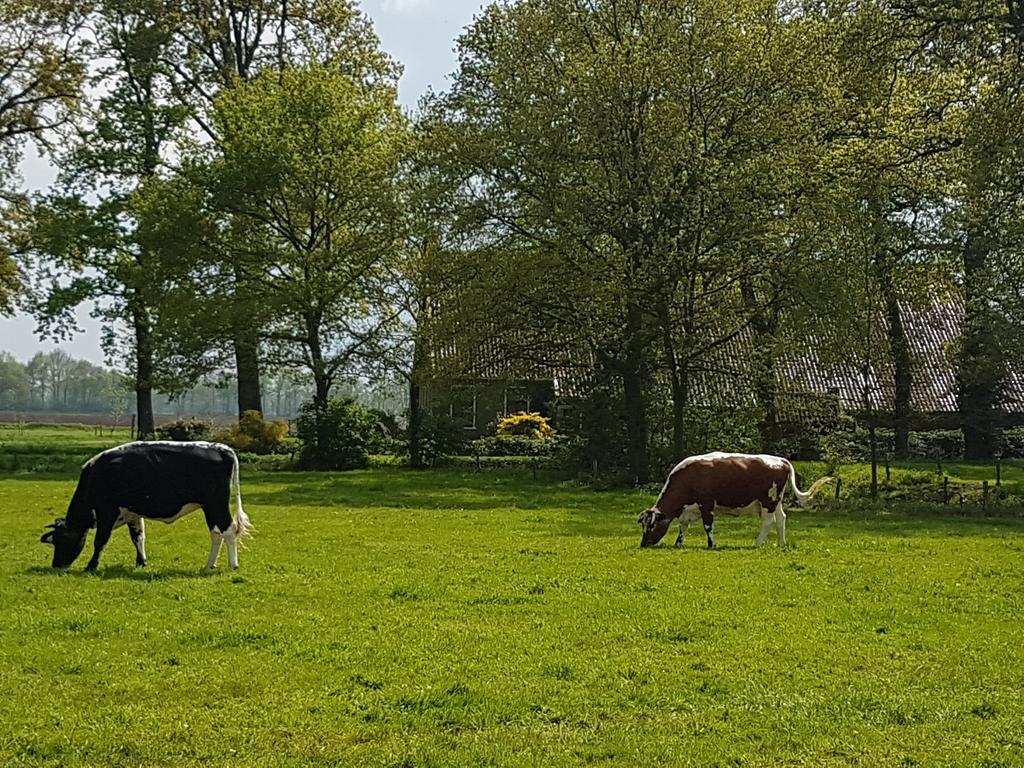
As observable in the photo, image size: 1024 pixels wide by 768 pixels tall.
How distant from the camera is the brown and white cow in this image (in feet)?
52.3

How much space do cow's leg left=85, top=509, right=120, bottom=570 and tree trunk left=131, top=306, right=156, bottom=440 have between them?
24366 millimetres

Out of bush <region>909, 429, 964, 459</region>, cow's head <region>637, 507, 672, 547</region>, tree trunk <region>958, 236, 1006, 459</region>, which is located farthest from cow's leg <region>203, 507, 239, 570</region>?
bush <region>909, 429, 964, 459</region>

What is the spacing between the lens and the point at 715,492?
52.3 feet

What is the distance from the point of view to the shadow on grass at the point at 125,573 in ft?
42.0

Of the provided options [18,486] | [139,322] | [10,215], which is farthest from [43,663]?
[10,215]

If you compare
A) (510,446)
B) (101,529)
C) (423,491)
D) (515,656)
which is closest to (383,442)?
(510,446)

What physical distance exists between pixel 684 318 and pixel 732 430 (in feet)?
11.3

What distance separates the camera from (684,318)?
28062mm

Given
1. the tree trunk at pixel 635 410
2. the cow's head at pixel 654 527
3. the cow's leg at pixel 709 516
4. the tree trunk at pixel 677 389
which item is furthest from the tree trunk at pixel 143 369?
the cow's leg at pixel 709 516

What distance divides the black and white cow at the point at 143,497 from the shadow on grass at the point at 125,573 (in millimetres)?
178

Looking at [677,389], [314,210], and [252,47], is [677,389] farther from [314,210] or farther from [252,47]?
[252,47]

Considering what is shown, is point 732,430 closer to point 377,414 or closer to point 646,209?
point 646,209

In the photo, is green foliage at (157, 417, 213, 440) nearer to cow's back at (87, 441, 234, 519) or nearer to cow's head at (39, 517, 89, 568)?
cow's head at (39, 517, 89, 568)

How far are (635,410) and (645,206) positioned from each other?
19.2 feet
